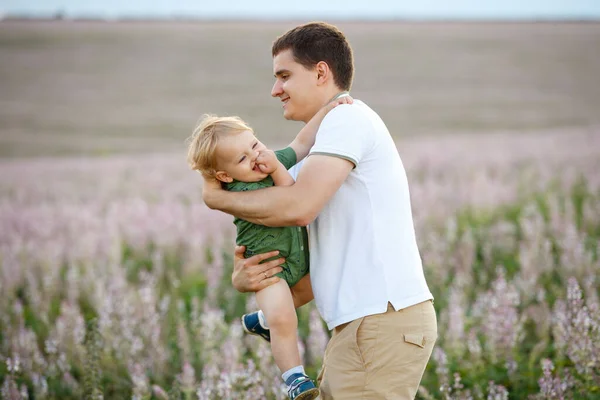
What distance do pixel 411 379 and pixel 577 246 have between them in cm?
422

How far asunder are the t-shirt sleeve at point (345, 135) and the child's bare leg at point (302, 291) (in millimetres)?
784

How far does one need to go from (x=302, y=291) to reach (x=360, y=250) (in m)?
0.62

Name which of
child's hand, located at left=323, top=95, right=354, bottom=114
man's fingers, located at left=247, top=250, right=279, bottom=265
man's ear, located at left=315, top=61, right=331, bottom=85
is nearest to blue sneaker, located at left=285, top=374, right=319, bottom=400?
man's fingers, located at left=247, top=250, right=279, bottom=265

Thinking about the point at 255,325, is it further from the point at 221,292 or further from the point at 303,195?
the point at 221,292

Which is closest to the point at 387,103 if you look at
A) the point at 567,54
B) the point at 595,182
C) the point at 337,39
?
the point at 567,54

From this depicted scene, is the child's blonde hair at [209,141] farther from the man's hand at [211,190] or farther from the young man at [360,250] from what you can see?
the young man at [360,250]

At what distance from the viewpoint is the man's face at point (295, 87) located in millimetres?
3291

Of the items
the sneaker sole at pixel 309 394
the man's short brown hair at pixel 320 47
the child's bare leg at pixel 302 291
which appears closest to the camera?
the sneaker sole at pixel 309 394

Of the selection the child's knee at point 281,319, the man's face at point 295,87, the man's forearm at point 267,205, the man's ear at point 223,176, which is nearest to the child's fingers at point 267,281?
the child's knee at point 281,319

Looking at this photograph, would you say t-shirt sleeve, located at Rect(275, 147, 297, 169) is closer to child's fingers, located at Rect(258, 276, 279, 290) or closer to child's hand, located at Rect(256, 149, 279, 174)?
child's hand, located at Rect(256, 149, 279, 174)

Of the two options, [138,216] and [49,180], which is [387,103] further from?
[138,216]

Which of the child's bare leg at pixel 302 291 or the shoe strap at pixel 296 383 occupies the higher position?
the child's bare leg at pixel 302 291

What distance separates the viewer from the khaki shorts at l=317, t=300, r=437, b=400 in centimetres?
A: 298

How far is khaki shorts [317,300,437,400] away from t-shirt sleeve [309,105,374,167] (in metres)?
0.68
